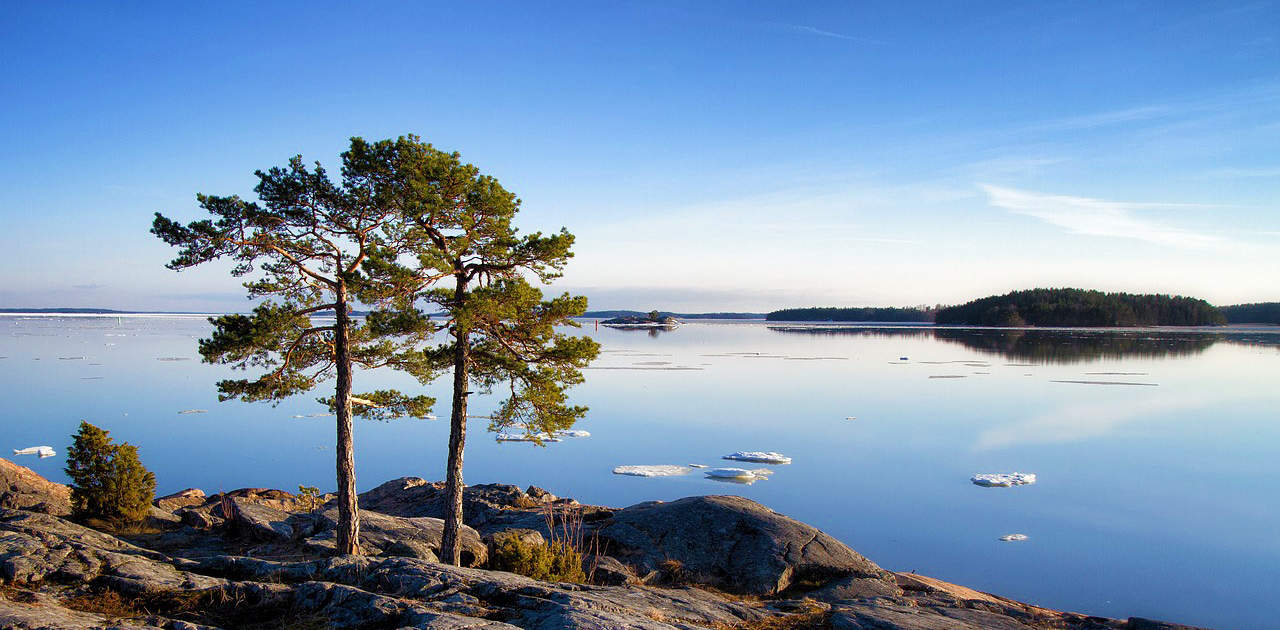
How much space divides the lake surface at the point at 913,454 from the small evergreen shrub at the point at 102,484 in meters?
6.37

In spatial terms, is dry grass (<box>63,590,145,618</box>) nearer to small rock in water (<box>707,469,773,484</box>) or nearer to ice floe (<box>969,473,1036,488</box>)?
small rock in water (<box>707,469,773,484</box>)

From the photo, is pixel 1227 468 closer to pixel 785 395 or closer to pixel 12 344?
pixel 785 395

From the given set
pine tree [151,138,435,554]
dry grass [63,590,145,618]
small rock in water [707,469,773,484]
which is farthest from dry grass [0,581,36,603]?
small rock in water [707,469,773,484]

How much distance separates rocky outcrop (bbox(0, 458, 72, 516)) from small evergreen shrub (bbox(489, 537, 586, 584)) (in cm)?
1094

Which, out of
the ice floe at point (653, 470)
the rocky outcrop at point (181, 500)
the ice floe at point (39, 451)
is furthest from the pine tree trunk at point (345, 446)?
the ice floe at point (39, 451)

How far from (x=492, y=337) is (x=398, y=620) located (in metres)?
6.86

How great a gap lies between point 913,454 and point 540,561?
17591 millimetres

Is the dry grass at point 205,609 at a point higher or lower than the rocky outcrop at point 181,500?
higher

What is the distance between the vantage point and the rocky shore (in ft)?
23.4

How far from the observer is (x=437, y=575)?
8.23 m

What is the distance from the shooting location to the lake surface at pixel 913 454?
15.0 m

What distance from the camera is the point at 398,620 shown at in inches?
269

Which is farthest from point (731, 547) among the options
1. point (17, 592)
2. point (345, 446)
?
point (17, 592)

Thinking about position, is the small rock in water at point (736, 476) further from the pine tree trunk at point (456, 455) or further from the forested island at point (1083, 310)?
the forested island at point (1083, 310)
